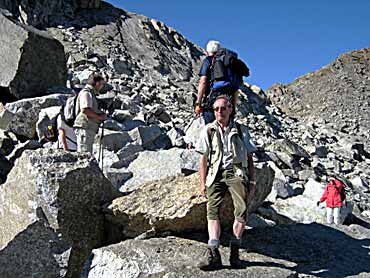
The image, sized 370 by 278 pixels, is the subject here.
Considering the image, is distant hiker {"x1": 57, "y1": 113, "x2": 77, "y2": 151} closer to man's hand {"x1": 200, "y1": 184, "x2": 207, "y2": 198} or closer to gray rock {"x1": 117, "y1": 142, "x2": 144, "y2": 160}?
man's hand {"x1": 200, "y1": 184, "x2": 207, "y2": 198}

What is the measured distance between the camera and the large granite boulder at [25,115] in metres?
11.4

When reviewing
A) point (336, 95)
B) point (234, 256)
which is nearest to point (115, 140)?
point (234, 256)

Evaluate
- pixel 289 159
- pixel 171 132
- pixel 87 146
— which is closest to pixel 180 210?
pixel 87 146

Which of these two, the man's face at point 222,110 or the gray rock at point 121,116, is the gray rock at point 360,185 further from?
the man's face at point 222,110

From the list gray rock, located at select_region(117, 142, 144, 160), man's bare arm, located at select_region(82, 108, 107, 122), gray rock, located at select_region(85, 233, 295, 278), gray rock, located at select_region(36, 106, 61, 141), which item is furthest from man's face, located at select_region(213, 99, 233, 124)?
gray rock, located at select_region(36, 106, 61, 141)

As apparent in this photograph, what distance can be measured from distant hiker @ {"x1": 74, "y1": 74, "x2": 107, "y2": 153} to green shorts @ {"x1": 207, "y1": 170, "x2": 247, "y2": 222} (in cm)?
269

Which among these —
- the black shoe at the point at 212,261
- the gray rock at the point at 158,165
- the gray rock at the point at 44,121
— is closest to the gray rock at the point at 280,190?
the gray rock at the point at 158,165

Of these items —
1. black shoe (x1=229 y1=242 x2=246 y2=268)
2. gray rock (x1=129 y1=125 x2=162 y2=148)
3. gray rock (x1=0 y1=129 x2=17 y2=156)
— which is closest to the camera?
black shoe (x1=229 y1=242 x2=246 y2=268)

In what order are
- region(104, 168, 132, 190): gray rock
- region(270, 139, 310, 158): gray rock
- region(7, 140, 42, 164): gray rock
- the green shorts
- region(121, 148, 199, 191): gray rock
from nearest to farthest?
the green shorts → region(121, 148, 199, 191): gray rock → region(104, 168, 132, 190): gray rock → region(7, 140, 42, 164): gray rock → region(270, 139, 310, 158): gray rock

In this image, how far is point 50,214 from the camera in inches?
213

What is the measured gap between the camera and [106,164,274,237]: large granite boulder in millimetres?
5637

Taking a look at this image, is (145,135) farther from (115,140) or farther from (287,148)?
(287,148)

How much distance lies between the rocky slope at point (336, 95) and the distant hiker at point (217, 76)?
38974 millimetres

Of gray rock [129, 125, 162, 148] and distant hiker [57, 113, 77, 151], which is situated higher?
gray rock [129, 125, 162, 148]
